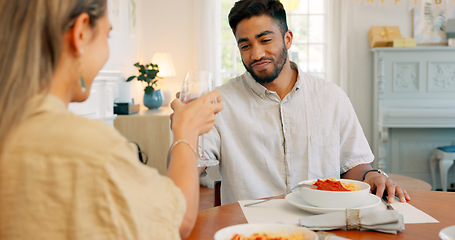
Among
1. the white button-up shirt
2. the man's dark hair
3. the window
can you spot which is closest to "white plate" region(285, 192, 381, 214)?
the white button-up shirt

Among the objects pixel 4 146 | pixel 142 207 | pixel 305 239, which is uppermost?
pixel 4 146

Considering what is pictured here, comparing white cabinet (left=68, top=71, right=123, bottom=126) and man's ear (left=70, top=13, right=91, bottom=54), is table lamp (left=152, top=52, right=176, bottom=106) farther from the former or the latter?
man's ear (left=70, top=13, right=91, bottom=54)

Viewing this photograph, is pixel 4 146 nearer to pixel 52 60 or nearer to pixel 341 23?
pixel 52 60

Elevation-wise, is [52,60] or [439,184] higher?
[52,60]

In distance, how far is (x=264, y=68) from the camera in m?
2.18

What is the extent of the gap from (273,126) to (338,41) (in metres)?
3.96

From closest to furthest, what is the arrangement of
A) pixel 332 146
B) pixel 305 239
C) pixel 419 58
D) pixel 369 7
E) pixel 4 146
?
pixel 4 146, pixel 305 239, pixel 332 146, pixel 419 58, pixel 369 7

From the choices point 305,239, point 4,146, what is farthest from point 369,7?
point 4,146

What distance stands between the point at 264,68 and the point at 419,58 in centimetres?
376

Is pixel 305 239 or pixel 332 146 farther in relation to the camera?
pixel 332 146

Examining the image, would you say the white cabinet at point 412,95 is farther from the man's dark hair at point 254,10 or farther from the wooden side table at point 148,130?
the man's dark hair at point 254,10

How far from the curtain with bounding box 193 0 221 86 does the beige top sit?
517 cm

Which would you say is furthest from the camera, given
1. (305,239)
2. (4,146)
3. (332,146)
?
(332,146)

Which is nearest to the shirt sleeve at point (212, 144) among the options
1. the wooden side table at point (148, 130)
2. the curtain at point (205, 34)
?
the wooden side table at point (148, 130)
